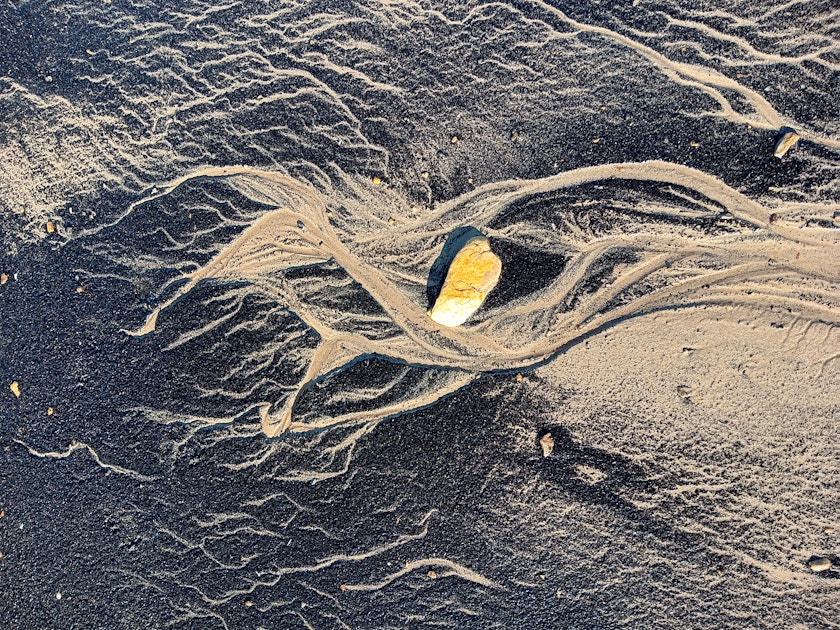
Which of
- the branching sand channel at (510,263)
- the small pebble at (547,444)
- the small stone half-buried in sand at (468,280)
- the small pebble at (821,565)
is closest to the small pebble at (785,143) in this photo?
the branching sand channel at (510,263)

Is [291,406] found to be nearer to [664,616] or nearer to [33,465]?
[33,465]

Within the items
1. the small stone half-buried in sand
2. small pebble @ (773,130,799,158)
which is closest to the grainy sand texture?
small pebble @ (773,130,799,158)

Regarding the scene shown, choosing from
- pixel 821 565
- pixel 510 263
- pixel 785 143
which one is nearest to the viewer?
pixel 821 565

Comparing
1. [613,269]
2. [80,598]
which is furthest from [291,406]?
[613,269]

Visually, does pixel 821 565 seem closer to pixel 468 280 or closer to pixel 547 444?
pixel 547 444

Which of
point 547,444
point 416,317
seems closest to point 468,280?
point 416,317

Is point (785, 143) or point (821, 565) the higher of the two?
point (785, 143)

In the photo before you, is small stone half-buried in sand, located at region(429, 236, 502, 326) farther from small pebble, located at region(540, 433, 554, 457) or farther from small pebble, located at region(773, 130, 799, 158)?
small pebble, located at region(773, 130, 799, 158)
